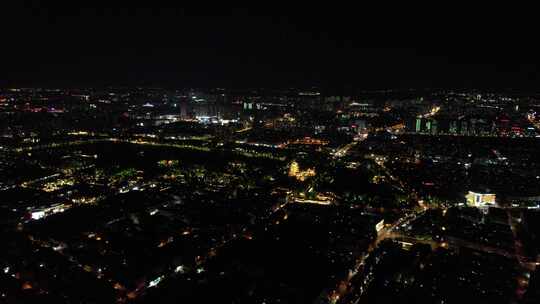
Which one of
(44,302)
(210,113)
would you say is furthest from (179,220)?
Answer: (210,113)

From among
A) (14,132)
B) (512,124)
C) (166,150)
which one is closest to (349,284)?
(166,150)

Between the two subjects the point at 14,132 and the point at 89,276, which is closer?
the point at 89,276

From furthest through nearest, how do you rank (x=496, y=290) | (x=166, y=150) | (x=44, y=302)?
(x=166, y=150) → (x=496, y=290) → (x=44, y=302)

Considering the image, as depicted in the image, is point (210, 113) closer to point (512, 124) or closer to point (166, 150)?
point (166, 150)

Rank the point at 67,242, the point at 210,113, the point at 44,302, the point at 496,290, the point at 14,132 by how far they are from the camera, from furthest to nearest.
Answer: the point at 210,113 → the point at 14,132 → the point at 67,242 → the point at 496,290 → the point at 44,302

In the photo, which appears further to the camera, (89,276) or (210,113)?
(210,113)

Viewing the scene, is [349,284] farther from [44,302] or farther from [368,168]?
[368,168]

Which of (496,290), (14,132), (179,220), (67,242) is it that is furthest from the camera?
(14,132)

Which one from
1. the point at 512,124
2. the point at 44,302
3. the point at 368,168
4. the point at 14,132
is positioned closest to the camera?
the point at 44,302
